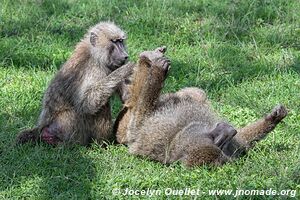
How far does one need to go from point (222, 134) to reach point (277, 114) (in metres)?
0.63

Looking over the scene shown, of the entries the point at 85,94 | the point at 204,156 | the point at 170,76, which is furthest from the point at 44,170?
the point at 170,76

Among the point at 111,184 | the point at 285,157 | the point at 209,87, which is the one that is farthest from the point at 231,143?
the point at 209,87

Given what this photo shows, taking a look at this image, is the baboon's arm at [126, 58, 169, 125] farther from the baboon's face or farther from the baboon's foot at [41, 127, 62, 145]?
the baboon's foot at [41, 127, 62, 145]

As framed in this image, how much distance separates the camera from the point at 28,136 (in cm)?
638

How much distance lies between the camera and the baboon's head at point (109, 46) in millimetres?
6574

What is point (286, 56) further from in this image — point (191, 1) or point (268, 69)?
point (191, 1)

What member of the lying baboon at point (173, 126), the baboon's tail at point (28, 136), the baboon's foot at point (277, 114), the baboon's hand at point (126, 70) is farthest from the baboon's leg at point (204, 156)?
the baboon's tail at point (28, 136)

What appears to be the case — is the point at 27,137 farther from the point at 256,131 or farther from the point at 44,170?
the point at 256,131

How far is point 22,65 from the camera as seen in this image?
8.15 metres

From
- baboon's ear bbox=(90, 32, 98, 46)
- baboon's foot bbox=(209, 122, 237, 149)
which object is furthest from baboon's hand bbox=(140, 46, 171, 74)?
baboon's foot bbox=(209, 122, 237, 149)

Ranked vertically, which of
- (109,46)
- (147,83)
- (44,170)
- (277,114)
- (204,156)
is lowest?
(44,170)

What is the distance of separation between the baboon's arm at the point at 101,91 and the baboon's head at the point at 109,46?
19 centimetres

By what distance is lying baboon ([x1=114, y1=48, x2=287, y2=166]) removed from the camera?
5652mm

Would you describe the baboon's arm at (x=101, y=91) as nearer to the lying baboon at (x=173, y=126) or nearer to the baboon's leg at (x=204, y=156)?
the lying baboon at (x=173, y=126)
